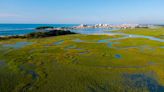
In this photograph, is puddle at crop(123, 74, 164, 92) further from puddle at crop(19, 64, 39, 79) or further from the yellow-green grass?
puddle at crop(19, 64, 39, 79)

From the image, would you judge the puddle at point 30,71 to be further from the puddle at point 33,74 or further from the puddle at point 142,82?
the puddle at point 142,82

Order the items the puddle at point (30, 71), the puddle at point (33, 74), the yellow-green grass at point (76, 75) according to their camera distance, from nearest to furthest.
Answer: the yellow-green grass at point (76, 75) < the puddle at point (33, 74) < the puddle at point (30, 71)

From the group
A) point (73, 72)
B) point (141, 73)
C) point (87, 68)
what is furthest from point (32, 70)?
point (141, 73)

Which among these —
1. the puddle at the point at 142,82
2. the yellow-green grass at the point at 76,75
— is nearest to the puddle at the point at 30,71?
the yellow-green grass at the point at 76,75

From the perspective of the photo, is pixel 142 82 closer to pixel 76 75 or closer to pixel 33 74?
pixel 76 75

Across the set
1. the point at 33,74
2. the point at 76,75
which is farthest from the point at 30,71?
the point at 76,75

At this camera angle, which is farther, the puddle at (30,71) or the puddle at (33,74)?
the puddle at (30,71)

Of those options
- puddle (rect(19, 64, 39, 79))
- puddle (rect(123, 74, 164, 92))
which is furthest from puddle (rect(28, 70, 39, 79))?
puddle (rect(123, 74, 164, 92))

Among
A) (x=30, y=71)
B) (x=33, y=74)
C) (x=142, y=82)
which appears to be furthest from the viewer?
(x=30, y=71)

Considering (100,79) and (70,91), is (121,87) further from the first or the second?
(70,91)
